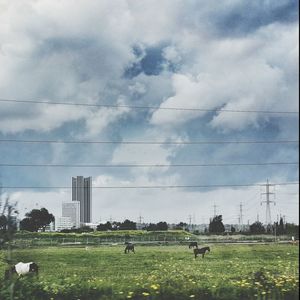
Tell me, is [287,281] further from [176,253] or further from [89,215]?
[89,215]

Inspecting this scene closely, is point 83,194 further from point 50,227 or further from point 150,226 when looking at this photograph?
point 150,226

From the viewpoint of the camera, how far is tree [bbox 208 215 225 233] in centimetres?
875

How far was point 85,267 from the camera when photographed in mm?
8633

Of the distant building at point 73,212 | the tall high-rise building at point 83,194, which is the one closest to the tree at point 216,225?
the tall high-rise building at point 83,194

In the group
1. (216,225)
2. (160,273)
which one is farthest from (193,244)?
(160,273)

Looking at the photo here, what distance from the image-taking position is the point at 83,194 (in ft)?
28.2

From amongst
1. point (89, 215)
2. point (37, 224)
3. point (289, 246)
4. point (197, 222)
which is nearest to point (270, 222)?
point (289, 246)

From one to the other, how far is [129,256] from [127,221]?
22.8 inches

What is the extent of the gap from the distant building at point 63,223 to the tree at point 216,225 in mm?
2066

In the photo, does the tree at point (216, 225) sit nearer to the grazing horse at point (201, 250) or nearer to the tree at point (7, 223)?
the grazing horse at point (201, 250)

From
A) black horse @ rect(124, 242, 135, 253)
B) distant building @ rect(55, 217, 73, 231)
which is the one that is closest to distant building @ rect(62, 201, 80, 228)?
distant building @ rect(55, 217, 73, 231)

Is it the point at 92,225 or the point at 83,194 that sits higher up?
the point at 83,194

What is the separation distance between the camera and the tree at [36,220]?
8.22 m

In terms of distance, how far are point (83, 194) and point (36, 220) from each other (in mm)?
755
